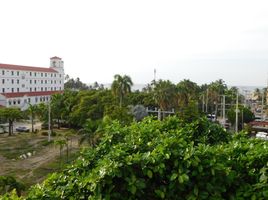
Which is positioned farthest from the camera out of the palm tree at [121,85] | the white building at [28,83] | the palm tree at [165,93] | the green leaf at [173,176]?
the white building at [28,83]

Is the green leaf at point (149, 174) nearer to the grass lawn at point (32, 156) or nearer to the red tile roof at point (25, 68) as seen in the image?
the grass lawn at point (32, 156)

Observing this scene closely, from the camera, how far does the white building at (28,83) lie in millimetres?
69250

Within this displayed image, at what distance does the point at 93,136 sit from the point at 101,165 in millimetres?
24385

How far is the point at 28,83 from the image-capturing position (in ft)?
261

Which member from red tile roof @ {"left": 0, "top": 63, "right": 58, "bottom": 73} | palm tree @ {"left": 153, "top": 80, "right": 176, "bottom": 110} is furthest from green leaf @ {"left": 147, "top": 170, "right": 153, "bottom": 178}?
red tile roof @ {"left": 0, "top": 63, "right": 58, "bottom": 73}

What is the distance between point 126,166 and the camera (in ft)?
16.0

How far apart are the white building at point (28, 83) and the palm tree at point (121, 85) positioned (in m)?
27.9

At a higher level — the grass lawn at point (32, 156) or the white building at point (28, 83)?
the white building at point (28, 83)

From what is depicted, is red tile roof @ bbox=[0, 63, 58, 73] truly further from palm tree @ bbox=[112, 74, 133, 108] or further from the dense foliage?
the dense foliage

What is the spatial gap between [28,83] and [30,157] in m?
48.8

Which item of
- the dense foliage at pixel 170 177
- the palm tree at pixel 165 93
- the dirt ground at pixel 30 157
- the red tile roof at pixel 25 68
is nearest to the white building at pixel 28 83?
the red tile roof at pixel 25 68

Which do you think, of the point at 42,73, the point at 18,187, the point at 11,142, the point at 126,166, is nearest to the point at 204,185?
the point at 126,166

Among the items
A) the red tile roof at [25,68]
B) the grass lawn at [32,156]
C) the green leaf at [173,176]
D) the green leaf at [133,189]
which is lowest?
the grass lawn at [32,156]

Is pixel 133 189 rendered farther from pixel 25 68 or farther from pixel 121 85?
pixel 25 68
